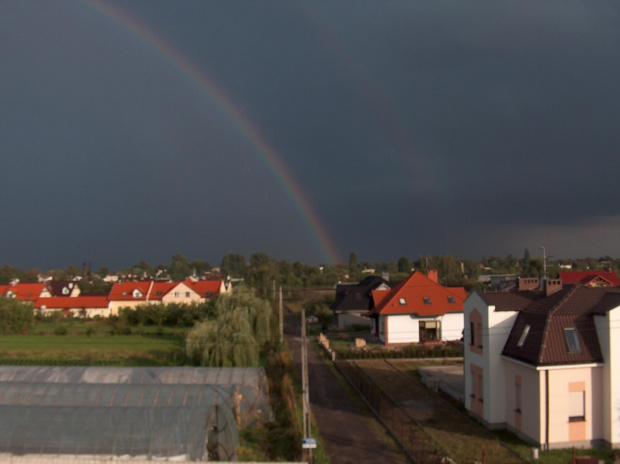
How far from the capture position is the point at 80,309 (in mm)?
69125

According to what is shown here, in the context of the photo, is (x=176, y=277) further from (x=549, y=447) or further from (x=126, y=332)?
(x=549, y=447)

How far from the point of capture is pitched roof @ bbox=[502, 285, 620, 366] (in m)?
15.7

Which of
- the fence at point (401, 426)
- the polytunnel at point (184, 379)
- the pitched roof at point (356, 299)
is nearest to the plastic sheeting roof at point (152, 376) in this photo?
the polytunnel at point (184, 379)

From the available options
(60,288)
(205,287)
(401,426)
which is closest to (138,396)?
(401,426)

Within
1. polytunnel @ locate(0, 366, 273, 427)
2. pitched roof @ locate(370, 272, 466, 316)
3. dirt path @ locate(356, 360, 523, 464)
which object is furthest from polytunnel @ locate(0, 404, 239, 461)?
pitched roof @ locate(370, 272, 466, 316)

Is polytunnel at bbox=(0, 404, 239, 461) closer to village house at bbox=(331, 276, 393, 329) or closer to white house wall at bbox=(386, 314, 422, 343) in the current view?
white house wall at bbox=(386, 314, 422, 343)

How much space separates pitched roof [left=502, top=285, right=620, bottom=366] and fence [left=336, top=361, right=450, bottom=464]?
388 centimetres

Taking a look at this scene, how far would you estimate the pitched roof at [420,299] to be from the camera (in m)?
39.2

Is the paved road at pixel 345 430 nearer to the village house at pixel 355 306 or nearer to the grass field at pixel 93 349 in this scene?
the grass field at pixel 93 349

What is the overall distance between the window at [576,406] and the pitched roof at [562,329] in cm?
102

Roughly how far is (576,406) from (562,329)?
225 cm

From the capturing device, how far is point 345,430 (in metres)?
18.5

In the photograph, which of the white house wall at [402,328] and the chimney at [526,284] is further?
the white house wall at [402,328]

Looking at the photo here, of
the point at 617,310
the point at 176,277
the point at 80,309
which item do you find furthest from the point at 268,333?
the point at 176,277
